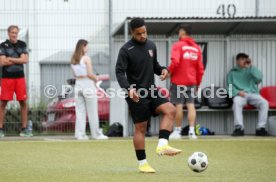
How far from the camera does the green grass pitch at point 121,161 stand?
9.33 m

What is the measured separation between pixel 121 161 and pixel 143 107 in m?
1.92

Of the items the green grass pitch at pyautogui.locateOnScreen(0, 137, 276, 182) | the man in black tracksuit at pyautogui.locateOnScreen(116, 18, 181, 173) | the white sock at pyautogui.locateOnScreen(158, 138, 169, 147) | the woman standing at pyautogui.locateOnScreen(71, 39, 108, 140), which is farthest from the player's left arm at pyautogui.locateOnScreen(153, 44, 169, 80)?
the woman standing at pyautogui.locateOnScreen(71, 39, 108, 140)

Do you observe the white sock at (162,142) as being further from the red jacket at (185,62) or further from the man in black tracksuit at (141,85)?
the red jacket at (185,62)

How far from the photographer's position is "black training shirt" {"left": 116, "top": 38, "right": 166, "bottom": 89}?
401 inches

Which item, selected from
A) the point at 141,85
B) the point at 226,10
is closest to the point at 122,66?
the point at 141,85

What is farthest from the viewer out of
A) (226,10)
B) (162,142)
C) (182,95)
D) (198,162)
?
(226,10)

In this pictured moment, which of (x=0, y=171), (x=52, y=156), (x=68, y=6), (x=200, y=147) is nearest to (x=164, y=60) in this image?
(x=68, y=6)

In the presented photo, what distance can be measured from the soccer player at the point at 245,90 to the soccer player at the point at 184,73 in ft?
5.25

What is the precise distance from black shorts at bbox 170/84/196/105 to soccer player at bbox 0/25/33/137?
3.26 metres

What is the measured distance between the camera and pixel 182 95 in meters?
17.1

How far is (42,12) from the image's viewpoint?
1878cm

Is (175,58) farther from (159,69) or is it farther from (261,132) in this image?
(159,69)

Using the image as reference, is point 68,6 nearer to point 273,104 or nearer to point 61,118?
point 61,118

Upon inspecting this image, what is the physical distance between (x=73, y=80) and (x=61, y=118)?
0.95 m
